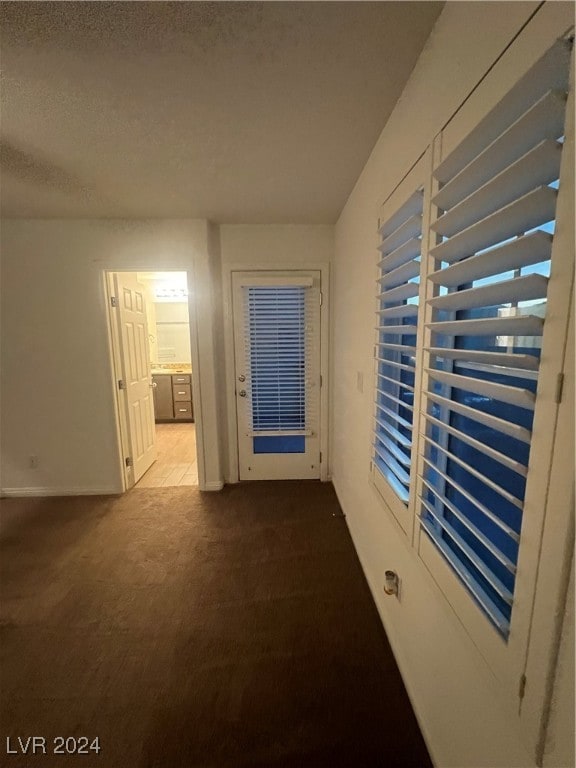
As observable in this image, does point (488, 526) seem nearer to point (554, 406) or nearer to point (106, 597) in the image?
point (554, 406)

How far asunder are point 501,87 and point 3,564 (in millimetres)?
3201

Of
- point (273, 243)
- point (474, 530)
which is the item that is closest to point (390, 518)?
point (474, 530)

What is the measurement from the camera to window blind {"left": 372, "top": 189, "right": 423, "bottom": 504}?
3.66ft

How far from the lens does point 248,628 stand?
1432mm

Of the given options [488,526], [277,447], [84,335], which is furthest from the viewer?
[277,447]

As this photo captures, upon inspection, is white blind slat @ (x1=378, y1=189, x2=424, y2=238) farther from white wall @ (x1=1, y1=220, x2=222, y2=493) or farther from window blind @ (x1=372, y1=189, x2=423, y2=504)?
white wall @ (x1=1, y1=220, x2=222, y2=493)

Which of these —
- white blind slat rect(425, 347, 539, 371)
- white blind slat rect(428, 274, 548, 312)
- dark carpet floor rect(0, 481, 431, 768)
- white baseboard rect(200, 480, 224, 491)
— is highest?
white blind slat rect(428, 274, 548, 312)

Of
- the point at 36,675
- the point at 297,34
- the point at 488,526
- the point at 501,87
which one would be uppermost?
the point at 297,34

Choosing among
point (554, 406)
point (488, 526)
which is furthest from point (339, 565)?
point (554, 406)

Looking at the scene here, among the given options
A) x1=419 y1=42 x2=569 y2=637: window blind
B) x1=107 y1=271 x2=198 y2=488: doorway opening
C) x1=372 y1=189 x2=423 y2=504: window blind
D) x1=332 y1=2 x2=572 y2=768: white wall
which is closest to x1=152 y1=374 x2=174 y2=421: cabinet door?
x1=107 y1=271 x2=198 y2=488: doorway opening

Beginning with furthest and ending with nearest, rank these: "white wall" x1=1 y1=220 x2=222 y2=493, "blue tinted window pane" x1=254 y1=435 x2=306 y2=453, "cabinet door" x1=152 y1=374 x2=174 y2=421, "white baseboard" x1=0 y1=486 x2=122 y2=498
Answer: "cabinet door" x1=152 y1=374 x2=174 y2=421, "blue tinted window pane" x1=254 y1=435 x2=306 y2=453, "white baseboard" x1=0 y1=486 x2=122 y2=498, "white wall" x1=1 y1=220 x2=222 y2=493

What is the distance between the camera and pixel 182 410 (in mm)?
5000

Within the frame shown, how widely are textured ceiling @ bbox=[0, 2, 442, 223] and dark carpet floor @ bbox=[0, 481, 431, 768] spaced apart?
236cm

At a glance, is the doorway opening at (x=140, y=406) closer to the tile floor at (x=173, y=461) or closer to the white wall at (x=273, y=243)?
the tile floor at (x=173, y=461)
